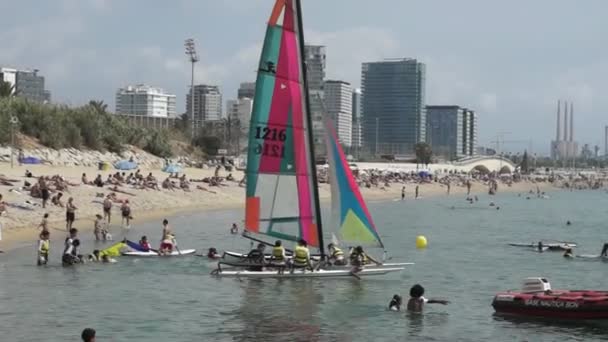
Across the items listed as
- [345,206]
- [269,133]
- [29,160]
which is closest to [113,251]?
[269,133]

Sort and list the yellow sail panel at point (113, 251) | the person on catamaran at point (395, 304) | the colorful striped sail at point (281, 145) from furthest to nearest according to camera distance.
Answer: the yellow sail panel at point (113, 251) → the colorful striped sail at point (281, 145) → the person on catamaran at point (395, 304)

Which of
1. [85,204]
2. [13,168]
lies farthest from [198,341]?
[13,168]

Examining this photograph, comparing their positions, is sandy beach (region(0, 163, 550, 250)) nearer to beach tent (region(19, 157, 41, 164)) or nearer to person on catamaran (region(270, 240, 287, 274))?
beach tent (region(19, 157, 41, 164))

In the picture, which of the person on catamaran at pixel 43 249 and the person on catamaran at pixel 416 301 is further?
the person on catamaran at pixel 43 249

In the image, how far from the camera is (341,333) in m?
21.1

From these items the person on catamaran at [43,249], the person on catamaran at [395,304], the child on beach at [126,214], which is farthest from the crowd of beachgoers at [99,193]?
the person on catamaran at [395,304]

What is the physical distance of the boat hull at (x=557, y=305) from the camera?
2192 centimetres

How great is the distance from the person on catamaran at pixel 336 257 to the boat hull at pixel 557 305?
531 centimetres

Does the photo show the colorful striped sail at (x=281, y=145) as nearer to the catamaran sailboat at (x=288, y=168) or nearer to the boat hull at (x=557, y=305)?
the catamaran sailboat at (x=288, y=168)

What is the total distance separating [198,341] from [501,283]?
47.8 ft

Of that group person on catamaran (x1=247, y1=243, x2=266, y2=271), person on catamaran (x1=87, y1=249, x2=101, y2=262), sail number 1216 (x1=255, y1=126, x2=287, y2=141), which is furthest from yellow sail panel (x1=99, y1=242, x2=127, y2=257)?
sail number 1216 (x1=255, y1=126, x2=287, y2=141)

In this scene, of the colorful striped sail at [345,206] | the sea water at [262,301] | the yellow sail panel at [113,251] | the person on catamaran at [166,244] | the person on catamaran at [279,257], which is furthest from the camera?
the person on catamaran at [166,244]

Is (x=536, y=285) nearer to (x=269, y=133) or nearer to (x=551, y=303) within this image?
(x=551, y=303)

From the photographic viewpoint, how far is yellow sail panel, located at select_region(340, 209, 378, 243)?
2784cm
